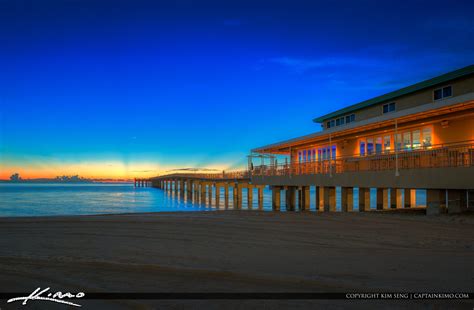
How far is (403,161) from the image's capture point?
635 inches

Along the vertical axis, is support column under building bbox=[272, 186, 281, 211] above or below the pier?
below

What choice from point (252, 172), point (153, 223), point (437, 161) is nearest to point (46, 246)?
point (153, 223)

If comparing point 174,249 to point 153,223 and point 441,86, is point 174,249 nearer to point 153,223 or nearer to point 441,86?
point 153,223

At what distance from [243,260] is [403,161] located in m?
12.4

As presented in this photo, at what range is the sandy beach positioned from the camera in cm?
474

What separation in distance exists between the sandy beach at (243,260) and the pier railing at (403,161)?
10.7 ft

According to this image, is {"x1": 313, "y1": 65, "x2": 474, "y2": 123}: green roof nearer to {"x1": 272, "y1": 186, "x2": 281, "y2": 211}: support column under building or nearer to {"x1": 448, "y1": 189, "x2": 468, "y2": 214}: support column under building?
{"x1": 448, "y1": 189, "x2": 468, "y2": 214}: support column under building

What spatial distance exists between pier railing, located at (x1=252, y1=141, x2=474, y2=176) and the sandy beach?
10.7 feet

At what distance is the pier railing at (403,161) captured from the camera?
13180mm

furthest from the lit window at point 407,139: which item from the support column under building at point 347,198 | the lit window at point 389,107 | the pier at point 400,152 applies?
the support column under building at point 347,198

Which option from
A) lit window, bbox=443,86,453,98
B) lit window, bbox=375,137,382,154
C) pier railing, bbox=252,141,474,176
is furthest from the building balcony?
lit window, bbox=443,86,453,98

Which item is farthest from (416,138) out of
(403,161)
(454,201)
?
(454,201)
